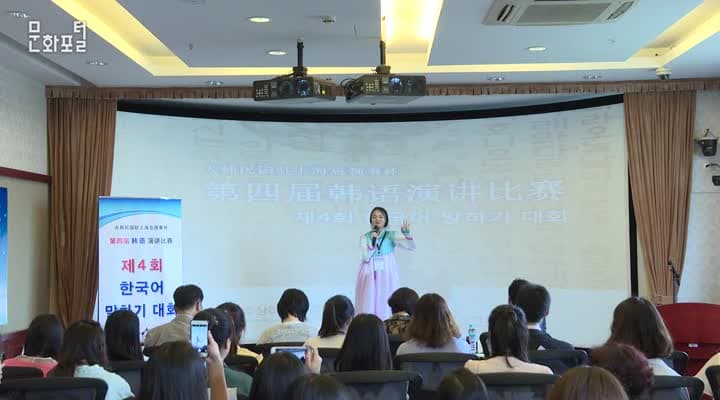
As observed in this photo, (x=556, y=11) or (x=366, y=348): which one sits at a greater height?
(x=556, y=11)

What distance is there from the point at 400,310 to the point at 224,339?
1.95 m

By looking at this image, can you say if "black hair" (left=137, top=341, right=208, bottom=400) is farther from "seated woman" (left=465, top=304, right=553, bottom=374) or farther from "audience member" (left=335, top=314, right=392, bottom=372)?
"seated woman" (left=465, top=304, right=553, bottom=374)

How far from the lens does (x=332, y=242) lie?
9375 millimetres

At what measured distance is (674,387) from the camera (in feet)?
9.23

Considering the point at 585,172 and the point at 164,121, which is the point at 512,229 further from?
the point at 164,121

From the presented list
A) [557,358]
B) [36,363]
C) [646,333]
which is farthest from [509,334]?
[36,363]

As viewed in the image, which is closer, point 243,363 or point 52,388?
point 52,388

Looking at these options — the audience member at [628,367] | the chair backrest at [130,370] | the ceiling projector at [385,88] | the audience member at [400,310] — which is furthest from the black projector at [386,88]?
the audience member at [628,367]

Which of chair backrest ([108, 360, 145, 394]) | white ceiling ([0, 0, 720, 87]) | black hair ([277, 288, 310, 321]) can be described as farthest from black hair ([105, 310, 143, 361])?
white ceiling ([0, 0, 720, 87])

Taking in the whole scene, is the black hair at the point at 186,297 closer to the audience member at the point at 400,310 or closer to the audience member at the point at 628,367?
the audience member at the point at 400,310

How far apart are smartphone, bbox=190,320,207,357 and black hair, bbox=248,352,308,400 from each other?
77 centimetres

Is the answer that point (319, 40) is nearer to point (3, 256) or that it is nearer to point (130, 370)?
point (3, 256)

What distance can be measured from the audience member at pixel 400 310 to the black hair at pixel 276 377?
2.70 m

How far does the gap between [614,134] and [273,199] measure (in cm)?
392
